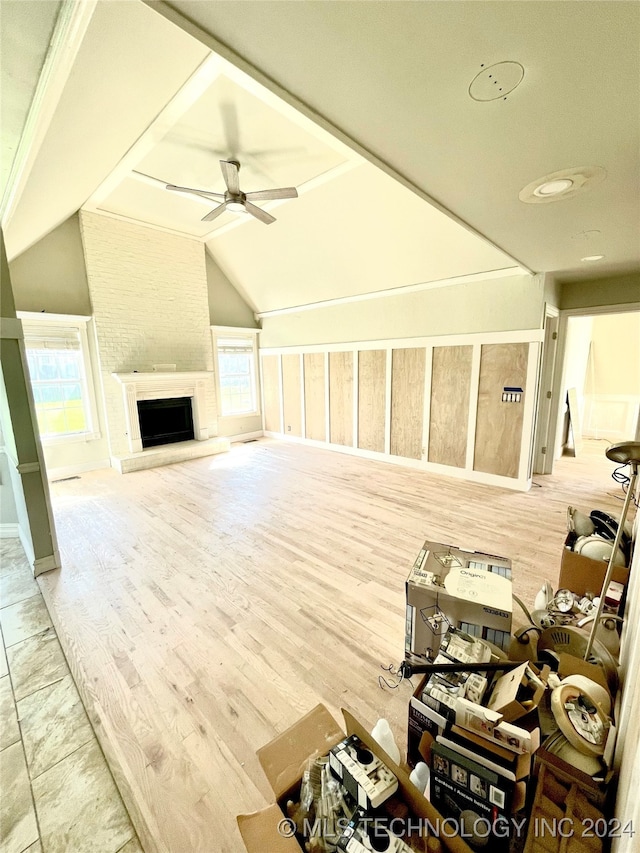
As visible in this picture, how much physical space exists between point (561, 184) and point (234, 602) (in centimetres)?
333

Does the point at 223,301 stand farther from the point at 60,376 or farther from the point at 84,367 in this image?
the point at 60,376

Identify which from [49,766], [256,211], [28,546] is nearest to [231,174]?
[256,211]

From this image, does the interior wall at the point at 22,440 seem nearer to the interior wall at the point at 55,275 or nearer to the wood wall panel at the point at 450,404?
the interior wall at the point at 55,275

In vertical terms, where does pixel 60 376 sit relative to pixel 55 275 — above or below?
below

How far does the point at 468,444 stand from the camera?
15.4ft

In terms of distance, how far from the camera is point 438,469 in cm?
507

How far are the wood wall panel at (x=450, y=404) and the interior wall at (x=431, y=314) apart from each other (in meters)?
0.37

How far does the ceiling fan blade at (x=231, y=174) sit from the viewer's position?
297 cm

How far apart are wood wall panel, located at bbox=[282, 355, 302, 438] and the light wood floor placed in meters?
2.50

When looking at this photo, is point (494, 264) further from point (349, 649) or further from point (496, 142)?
point (349, 649)

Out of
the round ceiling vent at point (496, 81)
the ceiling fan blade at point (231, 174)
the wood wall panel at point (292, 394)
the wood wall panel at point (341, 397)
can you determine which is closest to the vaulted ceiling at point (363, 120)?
the round ceiling vent at point (496, 81)

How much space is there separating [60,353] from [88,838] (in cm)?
561

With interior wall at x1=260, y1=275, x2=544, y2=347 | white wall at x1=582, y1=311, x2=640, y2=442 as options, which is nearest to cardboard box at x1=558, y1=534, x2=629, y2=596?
interior wall at x1=260, y1=275, x2=544, y2=347

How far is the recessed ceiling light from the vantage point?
6.15 feet
